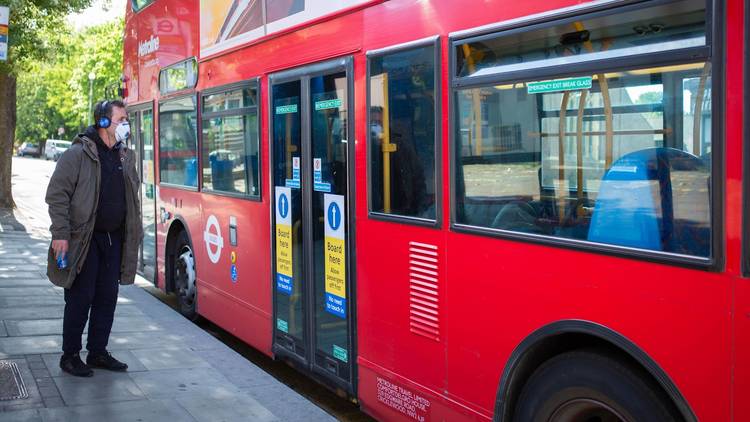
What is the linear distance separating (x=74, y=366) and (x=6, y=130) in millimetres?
16541

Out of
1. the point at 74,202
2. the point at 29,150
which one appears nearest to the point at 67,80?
the point at 29,150

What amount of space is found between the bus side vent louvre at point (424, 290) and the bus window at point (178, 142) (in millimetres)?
4019

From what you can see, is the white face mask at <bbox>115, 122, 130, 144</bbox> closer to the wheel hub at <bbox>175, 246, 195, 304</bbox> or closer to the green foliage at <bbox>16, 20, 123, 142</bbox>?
the wheel hub at <bbox>175, 246, 195, 304</bbox>

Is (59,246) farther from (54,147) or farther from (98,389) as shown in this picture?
(54,147)

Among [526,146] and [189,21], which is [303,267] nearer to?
[526,146]

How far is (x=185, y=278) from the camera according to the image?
8.19 m

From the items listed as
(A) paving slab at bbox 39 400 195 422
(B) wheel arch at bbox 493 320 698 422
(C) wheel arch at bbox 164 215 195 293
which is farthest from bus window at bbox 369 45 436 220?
(C) wheel arch at bbox 164 215 195 293

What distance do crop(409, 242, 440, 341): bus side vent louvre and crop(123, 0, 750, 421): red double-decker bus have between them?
1 cm

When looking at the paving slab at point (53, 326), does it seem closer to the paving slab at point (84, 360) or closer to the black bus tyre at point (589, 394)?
the paving slab at point (84, 360)

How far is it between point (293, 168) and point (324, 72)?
82 centimetres

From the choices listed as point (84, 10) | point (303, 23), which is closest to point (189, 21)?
point (303, 23)

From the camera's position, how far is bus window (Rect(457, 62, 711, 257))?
274 cm

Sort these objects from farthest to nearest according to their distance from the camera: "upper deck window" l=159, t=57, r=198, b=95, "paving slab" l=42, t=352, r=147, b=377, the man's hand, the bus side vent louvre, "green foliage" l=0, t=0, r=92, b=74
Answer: "green foliage" l=0, t=0, r=92, b=74 → "upper deck window" l=159, t=57, r=198, b=95 → "paving slab" l=42, t=352, r=147, b=377 → the man's hand → the bus side vent louvre

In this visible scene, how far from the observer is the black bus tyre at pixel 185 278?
7996mm
